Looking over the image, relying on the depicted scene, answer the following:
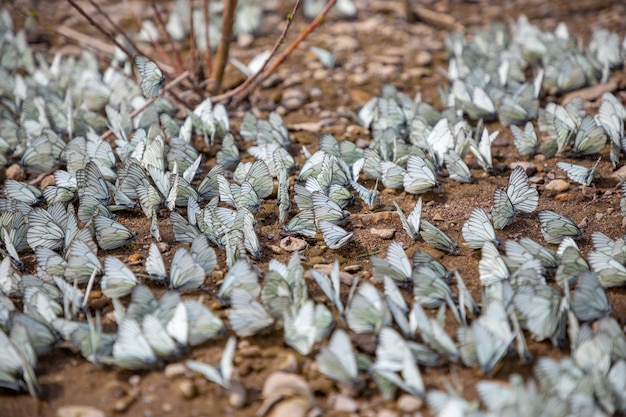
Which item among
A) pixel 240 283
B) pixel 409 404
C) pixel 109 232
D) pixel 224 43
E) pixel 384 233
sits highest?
pixel 224 43

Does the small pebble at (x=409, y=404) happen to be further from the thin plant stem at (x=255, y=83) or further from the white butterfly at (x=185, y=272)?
the thin plant stem at (x=255, y=83)

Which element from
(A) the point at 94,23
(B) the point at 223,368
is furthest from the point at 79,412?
(A) the point at 94,23

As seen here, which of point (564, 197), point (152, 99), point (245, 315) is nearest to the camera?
point (245, 315)

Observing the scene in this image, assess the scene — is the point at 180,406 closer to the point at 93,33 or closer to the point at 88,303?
the point at 88,303

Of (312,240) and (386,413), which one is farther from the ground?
(312,240)

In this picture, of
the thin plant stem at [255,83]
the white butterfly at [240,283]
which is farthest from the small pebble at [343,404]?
the thin plant stem at [255,83]

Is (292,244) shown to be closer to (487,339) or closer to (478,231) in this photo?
(478,231)

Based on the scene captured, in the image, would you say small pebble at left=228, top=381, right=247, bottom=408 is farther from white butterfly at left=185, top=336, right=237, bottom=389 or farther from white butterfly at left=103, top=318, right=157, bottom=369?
white butterfly at left=103, top=318, right=157, bottom=369
